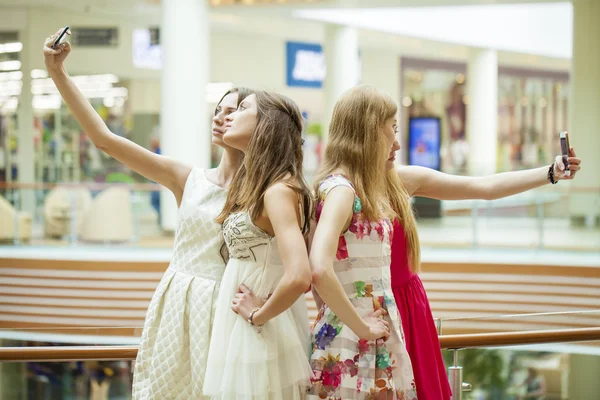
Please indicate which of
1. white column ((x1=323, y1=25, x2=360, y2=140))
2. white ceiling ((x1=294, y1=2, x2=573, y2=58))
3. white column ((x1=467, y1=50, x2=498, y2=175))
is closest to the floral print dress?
white column ((x1=323, y1=25, x2=360, y2=140))

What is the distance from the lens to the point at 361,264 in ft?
7.32

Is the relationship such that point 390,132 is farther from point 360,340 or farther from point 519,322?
point 519,322

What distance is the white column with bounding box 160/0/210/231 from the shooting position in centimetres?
1233

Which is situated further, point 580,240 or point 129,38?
point 129,38

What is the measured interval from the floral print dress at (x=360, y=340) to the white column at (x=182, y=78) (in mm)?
10249

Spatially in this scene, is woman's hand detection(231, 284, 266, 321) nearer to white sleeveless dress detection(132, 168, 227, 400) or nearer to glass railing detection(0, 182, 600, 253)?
white sleeveless dress detection(132, 168, 227, 400)

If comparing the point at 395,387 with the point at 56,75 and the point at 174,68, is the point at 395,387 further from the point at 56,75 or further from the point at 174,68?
the point at 174,68

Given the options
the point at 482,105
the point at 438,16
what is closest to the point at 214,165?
the point at 438,16

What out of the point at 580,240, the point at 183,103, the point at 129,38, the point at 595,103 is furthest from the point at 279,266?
the point at 129,38

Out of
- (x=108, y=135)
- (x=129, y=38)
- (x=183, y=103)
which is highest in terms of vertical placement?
(x=129, y=38)

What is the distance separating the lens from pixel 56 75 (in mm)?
2533

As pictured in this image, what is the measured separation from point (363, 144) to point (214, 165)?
13.3 meters

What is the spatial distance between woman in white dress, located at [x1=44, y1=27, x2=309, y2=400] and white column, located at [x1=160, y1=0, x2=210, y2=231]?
385 inches

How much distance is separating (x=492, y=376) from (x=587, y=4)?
43.1 ft
